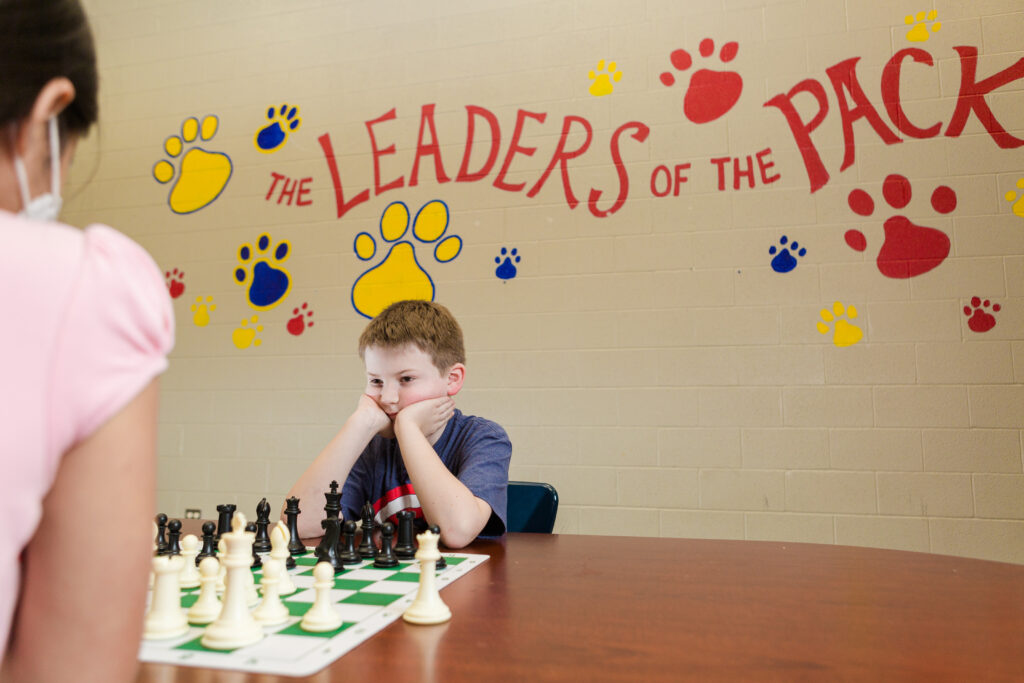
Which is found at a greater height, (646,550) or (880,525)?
(646,550)

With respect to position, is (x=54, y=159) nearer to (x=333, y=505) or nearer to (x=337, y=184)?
(x=333, y=505)

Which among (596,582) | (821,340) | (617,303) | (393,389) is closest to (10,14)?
(596,582)

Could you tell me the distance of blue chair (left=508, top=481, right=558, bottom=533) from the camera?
1.82 metres

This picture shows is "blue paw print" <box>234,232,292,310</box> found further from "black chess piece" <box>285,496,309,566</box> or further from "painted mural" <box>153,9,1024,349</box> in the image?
"black chess piece" <box>285,496,309,566</box>

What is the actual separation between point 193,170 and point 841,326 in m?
2.65

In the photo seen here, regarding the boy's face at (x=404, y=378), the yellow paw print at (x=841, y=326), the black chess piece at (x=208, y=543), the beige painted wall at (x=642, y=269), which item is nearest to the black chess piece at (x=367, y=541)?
the black chess piece at (x=208, y=543)

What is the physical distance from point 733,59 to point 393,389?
5.60ft

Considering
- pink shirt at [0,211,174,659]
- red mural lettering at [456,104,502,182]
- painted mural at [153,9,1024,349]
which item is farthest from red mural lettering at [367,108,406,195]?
pink shirt at [0,211,174,659]

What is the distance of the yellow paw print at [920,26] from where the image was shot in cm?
233

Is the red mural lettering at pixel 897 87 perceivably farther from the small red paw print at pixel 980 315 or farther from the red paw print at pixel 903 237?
the small red paw print at pixel 980 315

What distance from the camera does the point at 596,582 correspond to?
3.48 ft

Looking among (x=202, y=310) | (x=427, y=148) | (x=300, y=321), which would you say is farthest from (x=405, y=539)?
(x=202, y=310)

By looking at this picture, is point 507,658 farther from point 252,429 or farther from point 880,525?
point 252,429

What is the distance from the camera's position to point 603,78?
8.46 feet
